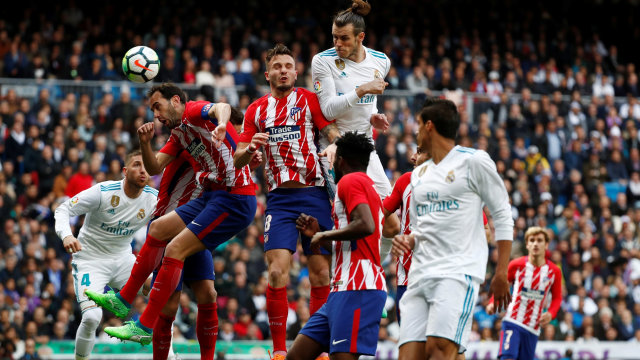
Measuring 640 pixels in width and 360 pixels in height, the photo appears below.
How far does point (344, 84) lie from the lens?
946 cm

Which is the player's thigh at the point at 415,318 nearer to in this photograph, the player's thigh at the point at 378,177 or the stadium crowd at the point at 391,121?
the player's thigh at the point at 378,177

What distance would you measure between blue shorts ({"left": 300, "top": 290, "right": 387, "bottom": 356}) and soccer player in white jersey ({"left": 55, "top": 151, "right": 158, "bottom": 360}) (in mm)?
4415

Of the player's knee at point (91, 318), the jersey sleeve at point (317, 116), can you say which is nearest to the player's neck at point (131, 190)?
the player's knee at point (91, 318)

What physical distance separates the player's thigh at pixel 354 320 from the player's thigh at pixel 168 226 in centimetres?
273

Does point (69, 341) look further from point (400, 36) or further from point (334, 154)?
point (400, 36)

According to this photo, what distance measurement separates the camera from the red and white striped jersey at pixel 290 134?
365 inches

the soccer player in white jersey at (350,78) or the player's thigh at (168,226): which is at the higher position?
the soccer player in white jersey at (350,78)

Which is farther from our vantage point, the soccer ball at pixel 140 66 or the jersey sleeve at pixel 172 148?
the soccer ball at pixel 140 66

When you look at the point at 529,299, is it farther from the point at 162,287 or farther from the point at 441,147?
the point at 441,147

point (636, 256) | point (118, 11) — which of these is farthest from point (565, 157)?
point (118, 11)

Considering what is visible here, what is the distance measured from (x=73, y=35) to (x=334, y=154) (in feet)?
51.9

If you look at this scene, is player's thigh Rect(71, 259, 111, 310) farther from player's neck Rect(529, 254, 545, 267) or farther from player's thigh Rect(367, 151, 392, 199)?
player's neck Rect(529, 254, 545, 267)

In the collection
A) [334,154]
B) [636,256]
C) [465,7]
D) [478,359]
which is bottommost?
[478,359]

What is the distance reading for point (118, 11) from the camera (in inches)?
956
